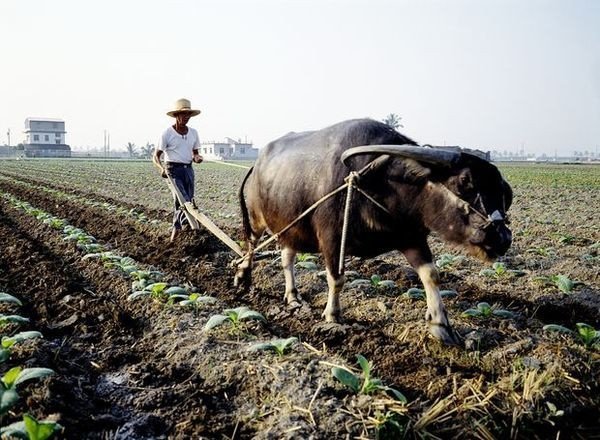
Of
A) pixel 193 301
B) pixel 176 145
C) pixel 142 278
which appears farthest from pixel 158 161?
pixel 193 301

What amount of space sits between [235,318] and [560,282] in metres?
3.96

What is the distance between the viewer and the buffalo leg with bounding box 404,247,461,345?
15.1 feet

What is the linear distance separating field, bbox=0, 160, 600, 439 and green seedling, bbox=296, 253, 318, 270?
4cm

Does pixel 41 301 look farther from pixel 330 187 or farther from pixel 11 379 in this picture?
pixel 330 187

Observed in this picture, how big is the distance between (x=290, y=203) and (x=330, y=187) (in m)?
0.66

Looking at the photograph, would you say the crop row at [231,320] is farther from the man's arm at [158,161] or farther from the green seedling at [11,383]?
the man's arm at [158,161]

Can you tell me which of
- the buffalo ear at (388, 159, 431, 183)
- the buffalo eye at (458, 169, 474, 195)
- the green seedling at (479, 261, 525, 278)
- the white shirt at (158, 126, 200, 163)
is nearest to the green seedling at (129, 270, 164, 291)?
the white shirt at (158, 126, 200, 163)

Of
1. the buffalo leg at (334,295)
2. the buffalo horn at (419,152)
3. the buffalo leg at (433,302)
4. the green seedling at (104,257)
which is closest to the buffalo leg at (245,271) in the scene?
the buffalo leg at (334,295)

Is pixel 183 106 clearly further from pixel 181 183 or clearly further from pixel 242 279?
pixel 242 279

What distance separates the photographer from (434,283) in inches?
188

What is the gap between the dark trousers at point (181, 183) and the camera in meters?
8.66

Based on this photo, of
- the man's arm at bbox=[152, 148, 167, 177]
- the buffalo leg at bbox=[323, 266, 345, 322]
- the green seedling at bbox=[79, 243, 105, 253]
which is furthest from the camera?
the man's arm at bbox=[152, 148, 167, 177]

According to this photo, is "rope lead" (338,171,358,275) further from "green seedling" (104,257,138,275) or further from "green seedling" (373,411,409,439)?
"green seedling" (104,257,138,275)

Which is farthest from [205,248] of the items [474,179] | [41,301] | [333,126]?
[474,179]
